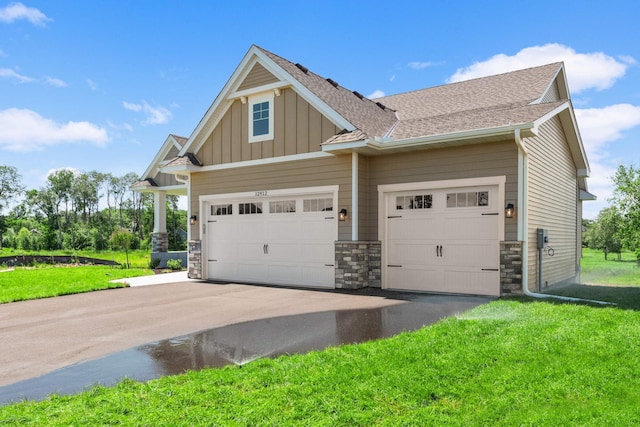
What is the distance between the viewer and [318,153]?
10156 millimetres

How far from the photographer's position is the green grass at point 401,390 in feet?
9.72

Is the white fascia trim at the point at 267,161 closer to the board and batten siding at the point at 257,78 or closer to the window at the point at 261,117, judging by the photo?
the window at the point at 261,117

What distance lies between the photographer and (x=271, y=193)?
10906 millimetres

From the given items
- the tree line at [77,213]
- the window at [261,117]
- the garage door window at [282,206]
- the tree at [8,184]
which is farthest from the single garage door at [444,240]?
the tree at [8,184]

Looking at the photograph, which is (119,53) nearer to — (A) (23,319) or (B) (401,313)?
(A) (23,319)

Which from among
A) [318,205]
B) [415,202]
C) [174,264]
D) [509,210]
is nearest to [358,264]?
[318,205]

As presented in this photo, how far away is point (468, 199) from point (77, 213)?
49.1 m

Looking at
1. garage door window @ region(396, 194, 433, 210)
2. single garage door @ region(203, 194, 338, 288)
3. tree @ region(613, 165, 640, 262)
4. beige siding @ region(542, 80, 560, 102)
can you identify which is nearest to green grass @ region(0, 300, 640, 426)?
garage door window @ region(396, 194, 433, 210)

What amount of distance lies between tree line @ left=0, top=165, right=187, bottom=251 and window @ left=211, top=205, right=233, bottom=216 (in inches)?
753

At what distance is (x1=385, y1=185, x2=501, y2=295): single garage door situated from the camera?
861 centimetres

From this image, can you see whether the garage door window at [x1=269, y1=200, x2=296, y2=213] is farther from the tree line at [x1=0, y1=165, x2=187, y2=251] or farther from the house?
the tree line at [x1=0, y1=165, x2=187, y2=251]

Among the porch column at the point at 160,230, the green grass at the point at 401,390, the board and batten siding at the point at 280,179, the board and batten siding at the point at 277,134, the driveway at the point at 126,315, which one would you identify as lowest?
the driveway at the point at 126,315

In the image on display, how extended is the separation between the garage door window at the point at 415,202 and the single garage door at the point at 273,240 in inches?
61.3

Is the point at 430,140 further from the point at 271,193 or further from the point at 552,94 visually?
the point at 552,94
